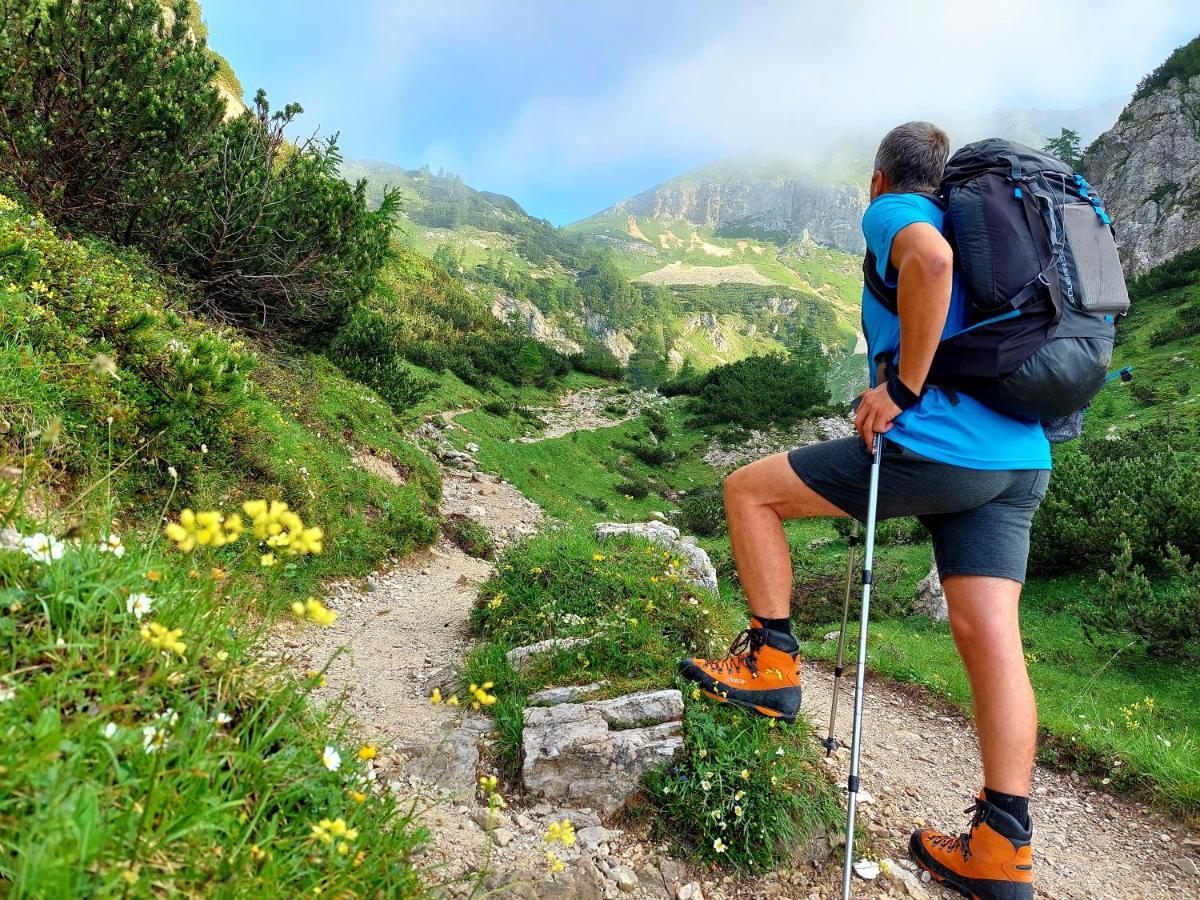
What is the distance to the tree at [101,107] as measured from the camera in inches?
304

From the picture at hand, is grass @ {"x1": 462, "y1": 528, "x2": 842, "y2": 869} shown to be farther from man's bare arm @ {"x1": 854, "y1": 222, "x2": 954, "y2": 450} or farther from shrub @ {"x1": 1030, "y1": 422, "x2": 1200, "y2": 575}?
shrub @ {"x1": 1030, "y1": 422, "x2": 1200, "y2": 575}

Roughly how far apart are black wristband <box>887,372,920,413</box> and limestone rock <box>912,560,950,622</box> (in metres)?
8.70

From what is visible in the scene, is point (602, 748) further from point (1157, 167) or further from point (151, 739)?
point (1157, 167)

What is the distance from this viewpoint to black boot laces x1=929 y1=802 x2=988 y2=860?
291 cm

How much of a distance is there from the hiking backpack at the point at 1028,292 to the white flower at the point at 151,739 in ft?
10.5

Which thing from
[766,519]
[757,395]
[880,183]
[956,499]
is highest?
[880,183]

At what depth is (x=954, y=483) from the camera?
2.86 m

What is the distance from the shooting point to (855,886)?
3076 millimetres

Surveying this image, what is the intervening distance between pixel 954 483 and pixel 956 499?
0.29 feet

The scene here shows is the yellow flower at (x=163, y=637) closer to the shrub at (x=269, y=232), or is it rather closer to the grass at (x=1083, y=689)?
the grass at (x=1083, y=689)

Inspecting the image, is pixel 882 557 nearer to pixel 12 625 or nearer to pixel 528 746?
pixel 528 746

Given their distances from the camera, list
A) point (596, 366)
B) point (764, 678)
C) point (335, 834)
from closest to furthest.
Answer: point (335, 834), point (764, 678), point (596, 366)

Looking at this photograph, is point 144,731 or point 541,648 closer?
point 144,731

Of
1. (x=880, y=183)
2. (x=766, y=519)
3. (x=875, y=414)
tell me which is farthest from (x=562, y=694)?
(x=880, y=183)
